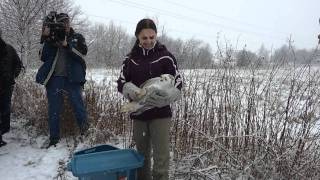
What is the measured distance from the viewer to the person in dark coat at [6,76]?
16.3 ft

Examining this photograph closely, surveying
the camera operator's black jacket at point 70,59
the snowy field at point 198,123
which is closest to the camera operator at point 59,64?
the camera operator's black jacket at point 70,59

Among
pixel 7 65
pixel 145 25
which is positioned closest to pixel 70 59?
pixel 7 65

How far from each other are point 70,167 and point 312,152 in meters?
2.37

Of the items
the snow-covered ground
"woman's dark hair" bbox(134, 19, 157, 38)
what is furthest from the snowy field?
"woman's dark hair" bbox(134, 19, 157, 38)

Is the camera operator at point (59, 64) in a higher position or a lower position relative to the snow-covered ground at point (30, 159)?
higher

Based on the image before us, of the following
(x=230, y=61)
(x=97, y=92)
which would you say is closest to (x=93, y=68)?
(x=97, y=92)

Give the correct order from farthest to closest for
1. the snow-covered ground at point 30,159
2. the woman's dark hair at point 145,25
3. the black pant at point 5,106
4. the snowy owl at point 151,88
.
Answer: the black pant at point 5,106, the snow-covered ground at point 30,159, the woman's dark hair at point 145,25, the snowy owl at point 151,88

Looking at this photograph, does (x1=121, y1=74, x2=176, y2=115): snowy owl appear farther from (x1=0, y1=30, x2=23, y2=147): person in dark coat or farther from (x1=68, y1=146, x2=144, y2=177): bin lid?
(x1=0, y1=30, x2=23, y2=147): person in dark coat

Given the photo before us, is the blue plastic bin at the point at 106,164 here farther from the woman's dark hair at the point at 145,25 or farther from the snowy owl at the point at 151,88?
the woman's dark hair at the point at 145,25

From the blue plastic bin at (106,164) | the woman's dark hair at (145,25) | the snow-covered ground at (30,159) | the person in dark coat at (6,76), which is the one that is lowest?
the snow-covered ground at (30,159)

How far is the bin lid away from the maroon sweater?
35cm

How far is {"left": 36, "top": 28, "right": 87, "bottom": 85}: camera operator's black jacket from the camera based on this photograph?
4.86 metres

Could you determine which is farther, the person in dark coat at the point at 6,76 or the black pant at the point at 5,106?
the black pant at the point at 5,106

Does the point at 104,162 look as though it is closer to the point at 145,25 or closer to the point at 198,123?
the point at 145,25
